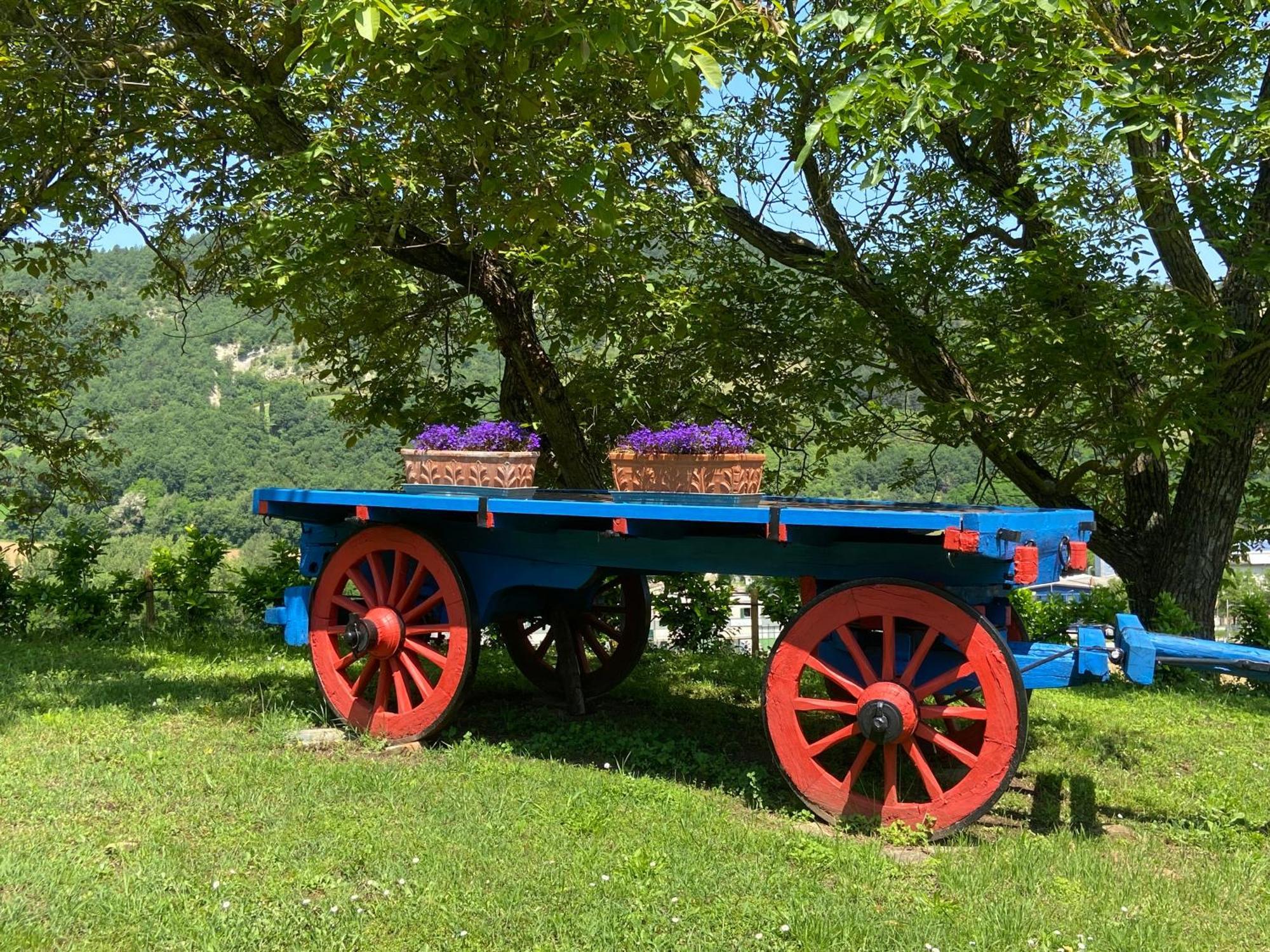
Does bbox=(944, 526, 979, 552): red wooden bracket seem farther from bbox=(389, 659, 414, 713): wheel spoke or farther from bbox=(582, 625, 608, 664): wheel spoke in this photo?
bbox=(582, 625, 608, 664): wheel spoke

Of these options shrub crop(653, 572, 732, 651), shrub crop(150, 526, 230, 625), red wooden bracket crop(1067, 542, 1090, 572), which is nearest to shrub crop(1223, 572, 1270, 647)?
shrub crop(653, 572, 732, 651)

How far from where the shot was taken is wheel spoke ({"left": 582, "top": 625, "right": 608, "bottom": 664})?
7.27 meters

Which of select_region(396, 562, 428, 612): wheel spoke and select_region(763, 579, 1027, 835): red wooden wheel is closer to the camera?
select_region(763, 579, 1027, 835): red wooden wheel

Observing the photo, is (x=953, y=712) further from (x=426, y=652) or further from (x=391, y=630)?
(x=391, y=630)

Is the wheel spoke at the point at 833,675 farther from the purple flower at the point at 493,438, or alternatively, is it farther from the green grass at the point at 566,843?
the purple flower at the point at 493,438

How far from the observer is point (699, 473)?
200 inches

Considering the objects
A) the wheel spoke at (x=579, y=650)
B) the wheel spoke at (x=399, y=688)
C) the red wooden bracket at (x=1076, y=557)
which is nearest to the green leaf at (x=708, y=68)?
the red wooden bracket at (x=1076, y=557)

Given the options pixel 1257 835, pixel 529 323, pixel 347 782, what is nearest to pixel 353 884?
pixel 347 782

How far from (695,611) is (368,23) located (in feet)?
22.6

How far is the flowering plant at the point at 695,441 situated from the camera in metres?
5.14

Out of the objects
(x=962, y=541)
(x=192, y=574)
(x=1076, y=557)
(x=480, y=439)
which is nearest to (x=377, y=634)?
(x=480, y=439)

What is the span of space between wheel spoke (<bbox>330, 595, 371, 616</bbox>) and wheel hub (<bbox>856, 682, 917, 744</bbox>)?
2.95 meters

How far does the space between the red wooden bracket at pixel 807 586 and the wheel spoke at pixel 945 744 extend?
0.75m

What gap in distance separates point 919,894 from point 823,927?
19.0 inches
